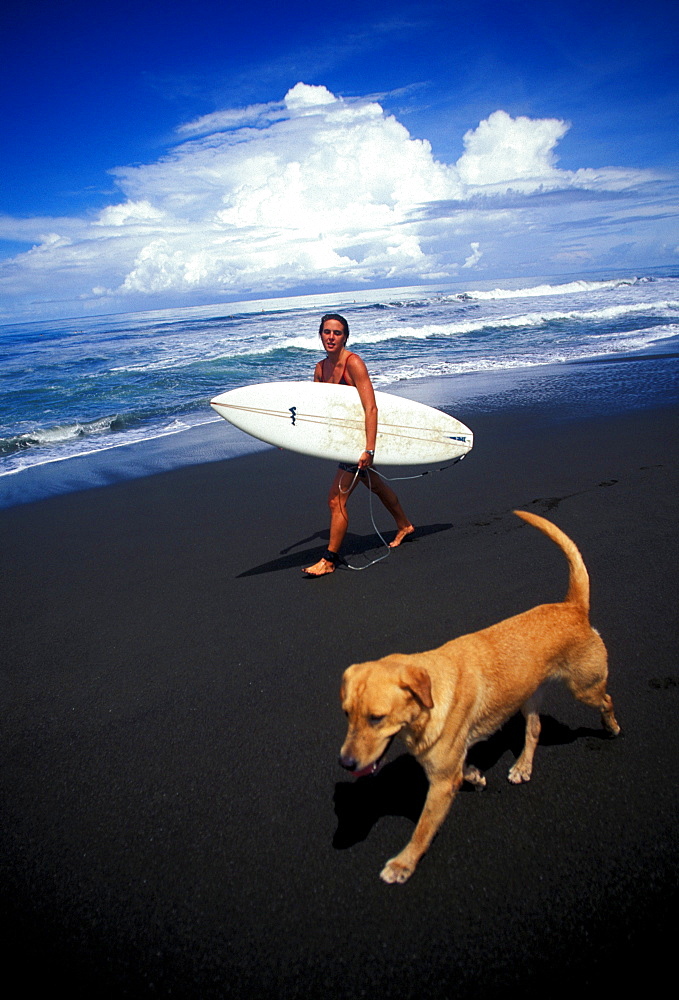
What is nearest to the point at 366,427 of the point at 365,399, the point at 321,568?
the point at 365,399

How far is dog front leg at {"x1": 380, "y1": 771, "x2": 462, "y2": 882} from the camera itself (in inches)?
81.8

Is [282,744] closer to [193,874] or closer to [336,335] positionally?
[193,874]

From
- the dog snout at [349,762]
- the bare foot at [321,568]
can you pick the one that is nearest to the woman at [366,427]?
the bare foot at [321,568]

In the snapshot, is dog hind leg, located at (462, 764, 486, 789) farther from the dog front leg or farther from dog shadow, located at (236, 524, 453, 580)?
dog shadow, located at (236, 524, 453, 580)

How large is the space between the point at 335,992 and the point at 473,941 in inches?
20.5

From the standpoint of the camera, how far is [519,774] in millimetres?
2473

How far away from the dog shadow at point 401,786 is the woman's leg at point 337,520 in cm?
214

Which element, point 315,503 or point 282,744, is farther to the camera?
point 315,503

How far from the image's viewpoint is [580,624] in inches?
96.0

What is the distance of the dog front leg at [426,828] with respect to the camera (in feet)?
6.82

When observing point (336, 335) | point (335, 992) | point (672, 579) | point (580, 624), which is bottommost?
→ point (335, 992)

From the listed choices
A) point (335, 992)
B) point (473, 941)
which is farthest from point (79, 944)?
point (473, 941)

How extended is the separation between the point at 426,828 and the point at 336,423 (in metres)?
4.04

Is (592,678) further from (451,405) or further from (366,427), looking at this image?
(451,405)
